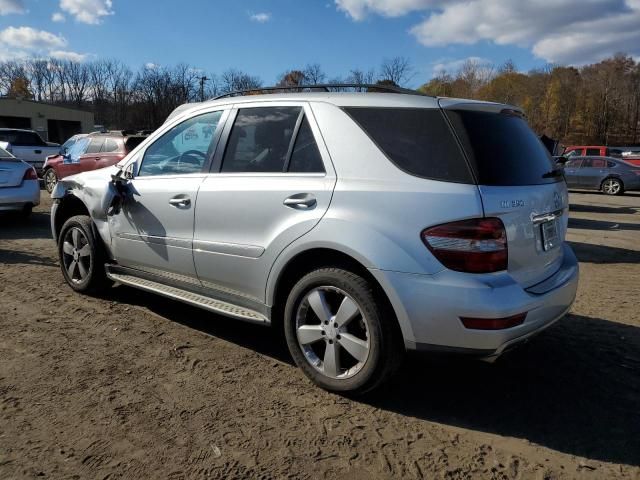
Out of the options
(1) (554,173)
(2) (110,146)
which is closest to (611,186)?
(2) (110,146)

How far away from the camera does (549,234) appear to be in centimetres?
312

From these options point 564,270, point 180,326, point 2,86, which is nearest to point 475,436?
point 564,270

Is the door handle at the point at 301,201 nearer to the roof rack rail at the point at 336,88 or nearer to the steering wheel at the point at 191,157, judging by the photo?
the roof rack rail at the point at 336,88

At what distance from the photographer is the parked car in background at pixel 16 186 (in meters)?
8.65

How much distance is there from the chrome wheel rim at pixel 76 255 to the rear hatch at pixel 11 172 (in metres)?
4.59

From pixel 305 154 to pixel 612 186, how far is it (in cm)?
1962

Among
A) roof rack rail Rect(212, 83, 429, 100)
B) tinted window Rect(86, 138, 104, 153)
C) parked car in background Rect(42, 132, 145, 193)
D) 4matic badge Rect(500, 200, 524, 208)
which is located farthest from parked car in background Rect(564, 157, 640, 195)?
4matic badge Rect(500, 200, 524, 208)

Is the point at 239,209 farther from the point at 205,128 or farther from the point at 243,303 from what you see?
the point at 205,128

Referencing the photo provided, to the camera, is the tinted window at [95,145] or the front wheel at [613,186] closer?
the tinted window at [95,145]

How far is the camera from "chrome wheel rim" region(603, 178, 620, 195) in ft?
63.5

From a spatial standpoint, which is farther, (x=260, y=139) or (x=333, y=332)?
(x=260, y=139)

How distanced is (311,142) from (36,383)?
2.28 meters

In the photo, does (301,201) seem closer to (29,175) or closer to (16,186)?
(16,186)

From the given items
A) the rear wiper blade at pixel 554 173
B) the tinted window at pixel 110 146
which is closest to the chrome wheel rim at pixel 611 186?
the tinted window at pixel 110 146
